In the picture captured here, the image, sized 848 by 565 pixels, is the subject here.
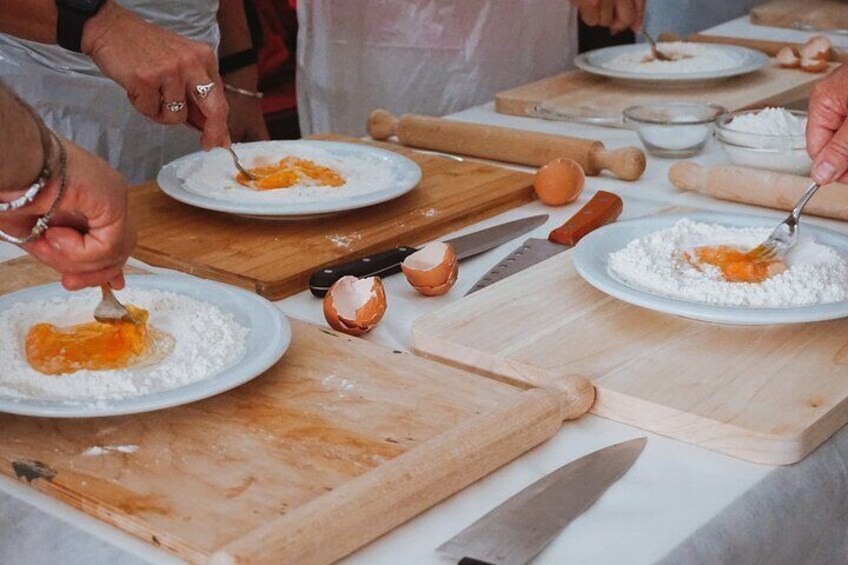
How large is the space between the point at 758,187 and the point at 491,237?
1.29 feet

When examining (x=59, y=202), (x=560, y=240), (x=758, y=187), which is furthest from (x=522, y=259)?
(x=59, y=202)

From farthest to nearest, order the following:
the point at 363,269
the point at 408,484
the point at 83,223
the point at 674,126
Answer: the point at 674,126
the point at 363,269
the point at 83,223
the point at 408,484

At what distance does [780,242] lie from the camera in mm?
1325

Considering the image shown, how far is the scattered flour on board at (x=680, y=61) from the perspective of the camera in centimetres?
228

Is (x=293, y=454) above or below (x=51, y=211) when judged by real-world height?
below

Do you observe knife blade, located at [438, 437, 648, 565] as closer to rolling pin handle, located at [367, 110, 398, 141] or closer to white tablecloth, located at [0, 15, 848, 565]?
white tablecloth, located at [0, 15, 848, 565]

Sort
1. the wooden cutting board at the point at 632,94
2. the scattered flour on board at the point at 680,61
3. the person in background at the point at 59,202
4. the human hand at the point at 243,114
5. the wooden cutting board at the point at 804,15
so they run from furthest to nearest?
1. the wooden cutting board at the point at 804,15
2. the human hand at the point at 243,114
3. the scattered flour on board at the point at 680,61
4. the wooden cutting board at the point at 632,94
5. the person in background at the point at 59,202

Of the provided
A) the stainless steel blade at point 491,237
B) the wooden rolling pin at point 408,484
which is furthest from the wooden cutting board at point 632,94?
the wooden rolling pin at point 408,484

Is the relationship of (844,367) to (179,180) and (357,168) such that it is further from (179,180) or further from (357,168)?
(179,180)

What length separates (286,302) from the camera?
1384 mm

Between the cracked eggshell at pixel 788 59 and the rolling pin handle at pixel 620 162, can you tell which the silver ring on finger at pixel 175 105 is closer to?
the rolling pin handle at pixel 620 162

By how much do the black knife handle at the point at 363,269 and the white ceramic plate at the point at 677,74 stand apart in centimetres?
96

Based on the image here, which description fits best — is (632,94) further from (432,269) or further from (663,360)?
(663,360)

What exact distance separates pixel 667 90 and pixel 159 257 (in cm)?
116
